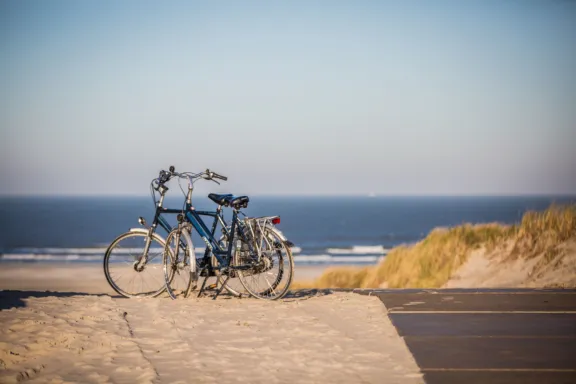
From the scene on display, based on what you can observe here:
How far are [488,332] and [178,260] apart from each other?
3.86m

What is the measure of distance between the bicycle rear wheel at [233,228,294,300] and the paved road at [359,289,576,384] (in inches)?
46.7

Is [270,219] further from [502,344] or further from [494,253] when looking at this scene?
[494,253]

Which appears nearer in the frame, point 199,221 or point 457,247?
point 199,221

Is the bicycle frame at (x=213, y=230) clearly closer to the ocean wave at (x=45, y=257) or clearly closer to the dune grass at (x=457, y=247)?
the dune grass at (x=457, y=247)

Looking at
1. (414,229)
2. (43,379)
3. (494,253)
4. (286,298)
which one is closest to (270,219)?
(286,298)

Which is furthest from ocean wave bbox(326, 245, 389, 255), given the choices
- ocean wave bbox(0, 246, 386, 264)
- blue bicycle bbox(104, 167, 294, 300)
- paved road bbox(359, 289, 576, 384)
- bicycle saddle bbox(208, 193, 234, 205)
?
bicycle saddle bbox(208, 193, 234, 205)

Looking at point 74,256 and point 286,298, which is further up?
point 286,298

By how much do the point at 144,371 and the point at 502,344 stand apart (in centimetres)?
299

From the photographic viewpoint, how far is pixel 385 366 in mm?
5141

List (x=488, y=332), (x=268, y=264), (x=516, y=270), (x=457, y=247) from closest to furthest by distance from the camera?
1. (x=488, y=332)
2. (x=268, y=264)
3. (x=516, y=270)
4. (x=457, y=247)

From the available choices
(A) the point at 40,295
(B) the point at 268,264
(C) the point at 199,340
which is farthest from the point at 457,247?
(C) the point at 199,340

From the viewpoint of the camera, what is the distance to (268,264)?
7.87 metres

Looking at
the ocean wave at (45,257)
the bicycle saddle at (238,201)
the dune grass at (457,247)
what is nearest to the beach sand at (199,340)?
the bicycle saddle at (238,201)

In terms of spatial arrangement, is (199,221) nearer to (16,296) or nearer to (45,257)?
(16,296)
